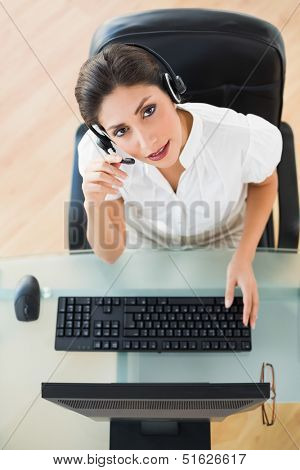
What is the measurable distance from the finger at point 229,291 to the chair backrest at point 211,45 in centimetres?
37

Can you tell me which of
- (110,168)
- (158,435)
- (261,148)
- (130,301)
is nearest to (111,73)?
(110,168)

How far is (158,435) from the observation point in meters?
1.02

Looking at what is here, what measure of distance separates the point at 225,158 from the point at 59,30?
1143 mm

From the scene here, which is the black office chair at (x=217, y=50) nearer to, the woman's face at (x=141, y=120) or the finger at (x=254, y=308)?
the woman's face at (x=141, y=120)

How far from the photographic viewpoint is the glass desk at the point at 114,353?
104 centimetres

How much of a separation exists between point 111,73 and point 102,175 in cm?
22

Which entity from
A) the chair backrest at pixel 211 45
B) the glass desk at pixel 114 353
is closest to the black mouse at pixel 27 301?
the glass desk at pixel 114 353

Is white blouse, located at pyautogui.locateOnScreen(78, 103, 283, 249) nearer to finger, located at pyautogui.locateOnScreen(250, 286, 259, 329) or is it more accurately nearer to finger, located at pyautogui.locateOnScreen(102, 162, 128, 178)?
finger, located at pyautogui.locateOnScreen(102, 162, 128, 178)

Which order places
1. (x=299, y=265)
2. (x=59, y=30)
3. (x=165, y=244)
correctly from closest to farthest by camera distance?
(x=299, y=265)
(x=165, y=244)
(x=59, y=30)

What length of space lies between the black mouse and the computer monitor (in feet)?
0.80

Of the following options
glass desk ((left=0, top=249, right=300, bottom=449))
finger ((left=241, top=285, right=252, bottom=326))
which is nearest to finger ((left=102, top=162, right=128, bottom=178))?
glass desk ((left=0, top=249, right=300, bottom=449))

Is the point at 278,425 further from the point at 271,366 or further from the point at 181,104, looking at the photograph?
the point at 181,104
